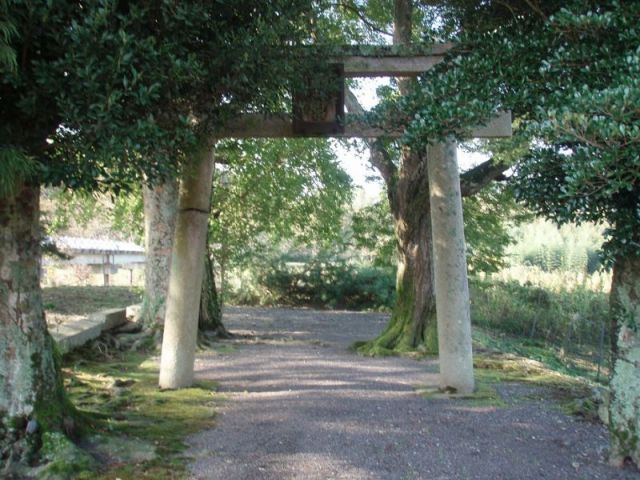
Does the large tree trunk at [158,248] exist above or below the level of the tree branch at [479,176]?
below

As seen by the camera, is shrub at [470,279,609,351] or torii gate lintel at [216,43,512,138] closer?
torii gate lintel at [216,43,512,138]

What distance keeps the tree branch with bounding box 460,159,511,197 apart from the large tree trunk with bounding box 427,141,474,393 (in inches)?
149

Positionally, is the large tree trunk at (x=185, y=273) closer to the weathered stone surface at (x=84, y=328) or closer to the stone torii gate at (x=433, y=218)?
the stone torii gate at (x=433, y=218)

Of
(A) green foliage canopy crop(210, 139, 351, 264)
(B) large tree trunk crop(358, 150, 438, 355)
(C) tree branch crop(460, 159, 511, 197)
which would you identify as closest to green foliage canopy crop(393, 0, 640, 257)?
(B) large tree trunk crop(358, 150, 438, 355)

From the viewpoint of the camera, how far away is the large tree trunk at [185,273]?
22.5ft

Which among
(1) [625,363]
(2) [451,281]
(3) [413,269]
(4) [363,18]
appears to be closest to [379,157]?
(3) [413,269]

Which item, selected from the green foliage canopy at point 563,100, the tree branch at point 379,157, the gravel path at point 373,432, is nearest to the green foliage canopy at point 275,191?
the tree branch at point 379,157

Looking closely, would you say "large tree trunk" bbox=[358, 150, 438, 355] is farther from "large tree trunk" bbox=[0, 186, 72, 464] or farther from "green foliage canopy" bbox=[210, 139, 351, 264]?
"large tree trunk" bbox=[0, 186, 72, 464]

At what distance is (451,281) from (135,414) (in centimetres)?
371

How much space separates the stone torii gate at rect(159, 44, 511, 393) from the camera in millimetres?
6574

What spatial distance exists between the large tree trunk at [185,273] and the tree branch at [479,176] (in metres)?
5.56

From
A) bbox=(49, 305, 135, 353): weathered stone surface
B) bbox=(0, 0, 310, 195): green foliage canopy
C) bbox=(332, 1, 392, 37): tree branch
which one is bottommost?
bbox=(49, 305, 135, 353): weathered stone surface

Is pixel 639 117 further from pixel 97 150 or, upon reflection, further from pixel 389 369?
pixel 389 369

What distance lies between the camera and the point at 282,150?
13.5m
